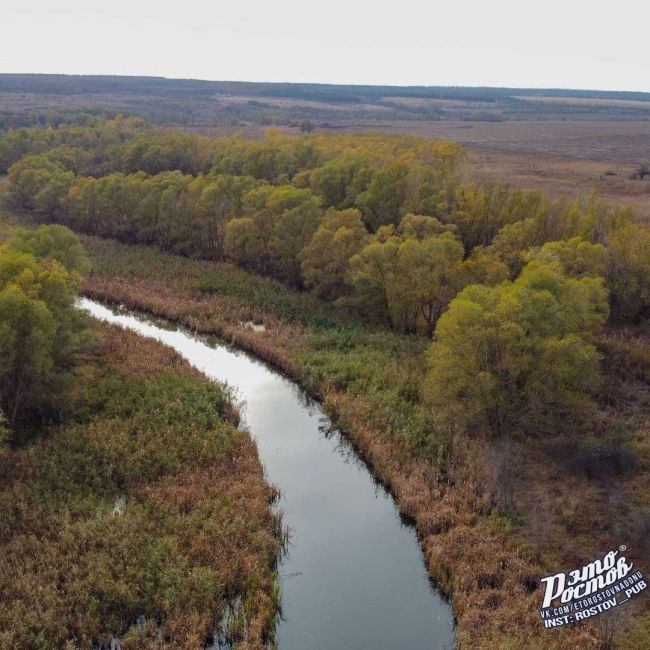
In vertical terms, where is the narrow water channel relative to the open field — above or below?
below

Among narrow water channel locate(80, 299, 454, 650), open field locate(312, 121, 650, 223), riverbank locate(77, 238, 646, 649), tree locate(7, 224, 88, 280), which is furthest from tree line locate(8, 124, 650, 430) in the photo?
tree locate(7, 224, 88, 280)

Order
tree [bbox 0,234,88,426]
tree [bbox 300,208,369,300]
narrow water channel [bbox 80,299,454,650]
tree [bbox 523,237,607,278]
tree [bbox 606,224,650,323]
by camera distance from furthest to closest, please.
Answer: tree [bbox 300,208,369,300] → tree [bbox 606,224,650,323] → tree [bbox 523,237,607,278] → tree [bbox 0,234,88,426] → narrow water channel [bbox 80,299,454,650]

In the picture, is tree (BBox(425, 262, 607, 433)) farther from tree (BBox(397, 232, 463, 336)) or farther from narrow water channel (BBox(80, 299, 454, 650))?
tree (BBox(397, 232, 463, 336))

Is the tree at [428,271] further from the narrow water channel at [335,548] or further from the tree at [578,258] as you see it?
the narrow water channel at [335,548]

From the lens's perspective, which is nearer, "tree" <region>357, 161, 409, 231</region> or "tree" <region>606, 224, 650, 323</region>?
"tree" <region>606, 224, 650, 323</region>

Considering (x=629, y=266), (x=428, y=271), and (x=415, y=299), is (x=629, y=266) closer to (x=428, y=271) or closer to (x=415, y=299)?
(x=428, y=271)

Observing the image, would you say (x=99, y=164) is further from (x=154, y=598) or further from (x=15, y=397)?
(x=154, y=598)

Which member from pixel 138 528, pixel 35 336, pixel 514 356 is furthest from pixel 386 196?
pixel 138 528
